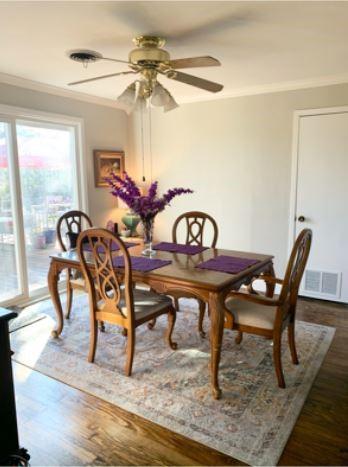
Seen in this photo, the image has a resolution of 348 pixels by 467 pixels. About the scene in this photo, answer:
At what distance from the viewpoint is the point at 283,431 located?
1.96m

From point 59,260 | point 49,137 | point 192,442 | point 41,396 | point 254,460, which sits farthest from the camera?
point 49,137

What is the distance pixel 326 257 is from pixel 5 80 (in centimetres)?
381

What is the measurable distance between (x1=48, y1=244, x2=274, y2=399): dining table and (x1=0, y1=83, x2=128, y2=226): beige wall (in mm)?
1774

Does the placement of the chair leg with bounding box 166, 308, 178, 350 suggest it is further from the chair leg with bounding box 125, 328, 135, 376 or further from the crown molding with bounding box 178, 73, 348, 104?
the crown molding with bounding box 178, 73, 348, 104

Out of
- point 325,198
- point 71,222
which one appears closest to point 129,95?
point 71,222

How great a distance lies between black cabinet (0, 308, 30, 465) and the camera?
4.23ft

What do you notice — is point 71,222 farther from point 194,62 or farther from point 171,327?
point 194,62

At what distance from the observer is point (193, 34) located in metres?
2.47

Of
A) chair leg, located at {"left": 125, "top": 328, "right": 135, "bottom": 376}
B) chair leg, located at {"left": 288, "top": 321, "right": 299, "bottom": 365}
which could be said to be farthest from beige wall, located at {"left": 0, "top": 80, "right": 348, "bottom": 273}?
chair leg, located at {"left": 125, "top": 328, "right": 135, "bottom": 376}

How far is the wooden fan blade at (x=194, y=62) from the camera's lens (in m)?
2.19

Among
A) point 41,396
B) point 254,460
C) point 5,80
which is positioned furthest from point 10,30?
point 254,460

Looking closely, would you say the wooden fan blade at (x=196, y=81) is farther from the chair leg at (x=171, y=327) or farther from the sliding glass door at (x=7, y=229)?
the sliding glass door at (x=7, y=229)

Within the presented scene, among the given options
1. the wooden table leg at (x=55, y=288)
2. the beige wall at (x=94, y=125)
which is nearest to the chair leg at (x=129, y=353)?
the wooden table leg at (x=55, y=288)

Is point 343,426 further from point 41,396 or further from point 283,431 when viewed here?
point 41,396
